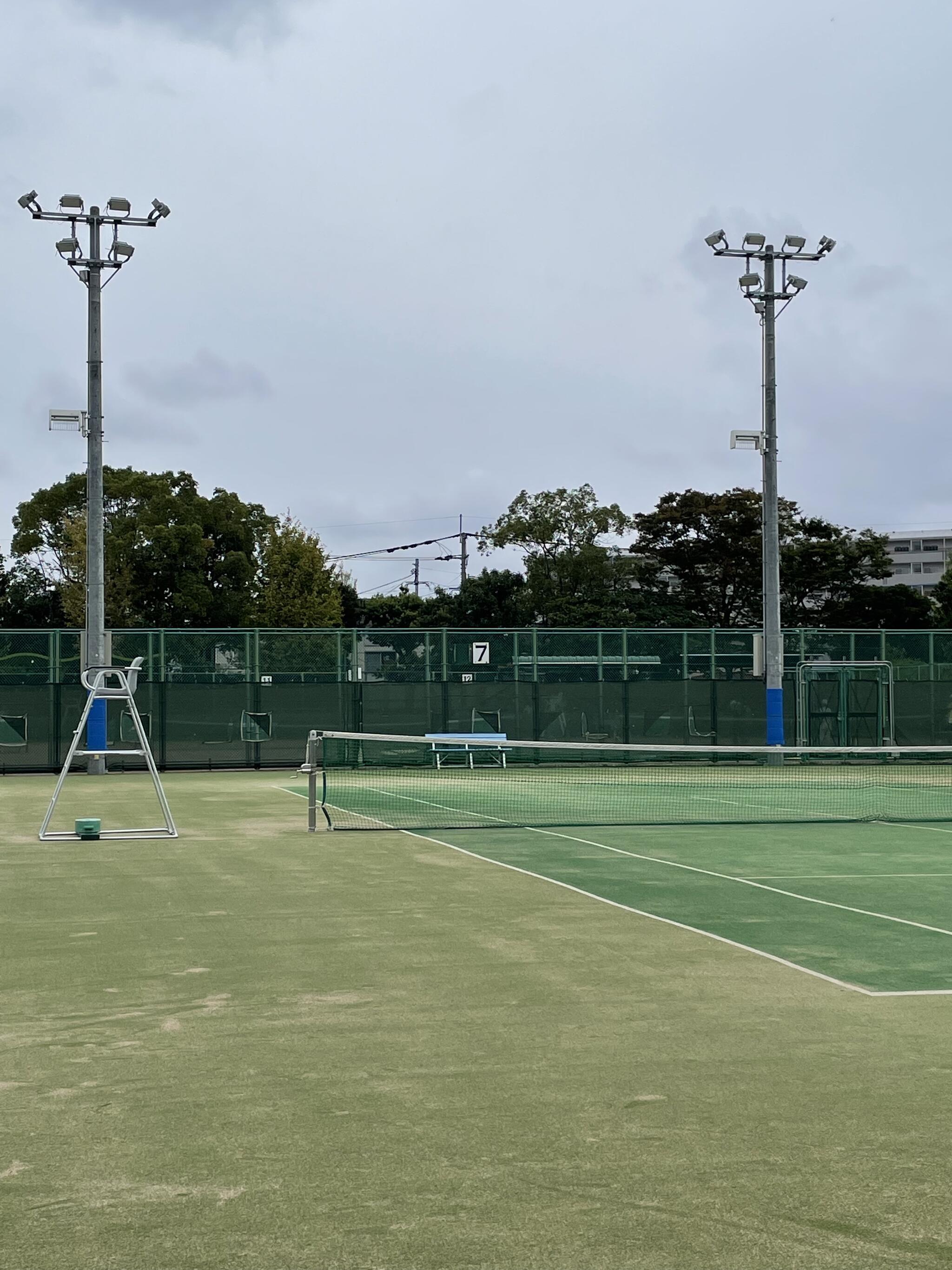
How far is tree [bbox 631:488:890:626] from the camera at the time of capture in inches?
2165

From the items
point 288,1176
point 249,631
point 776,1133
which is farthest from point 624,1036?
point 249,631

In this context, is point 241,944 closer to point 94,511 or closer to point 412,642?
point 94,511

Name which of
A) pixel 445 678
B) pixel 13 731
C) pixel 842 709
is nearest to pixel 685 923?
pixel 13 731

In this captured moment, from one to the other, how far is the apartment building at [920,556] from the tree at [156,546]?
88874 millimetres

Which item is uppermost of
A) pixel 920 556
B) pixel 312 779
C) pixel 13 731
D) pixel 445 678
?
pixel 920 556

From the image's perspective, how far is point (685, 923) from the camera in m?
9.04

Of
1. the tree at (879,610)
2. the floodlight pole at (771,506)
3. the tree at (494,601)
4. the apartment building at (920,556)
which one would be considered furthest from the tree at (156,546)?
the apartment building at (920,556)

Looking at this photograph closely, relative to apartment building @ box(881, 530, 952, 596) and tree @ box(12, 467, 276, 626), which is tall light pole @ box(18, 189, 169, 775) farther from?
apartment building @ box(881, 530, 952, 596)

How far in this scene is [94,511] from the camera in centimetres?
2506

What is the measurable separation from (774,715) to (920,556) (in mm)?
114023

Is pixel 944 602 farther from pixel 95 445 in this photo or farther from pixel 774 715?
pixel 95 445

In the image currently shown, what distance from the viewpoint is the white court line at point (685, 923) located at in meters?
7.02

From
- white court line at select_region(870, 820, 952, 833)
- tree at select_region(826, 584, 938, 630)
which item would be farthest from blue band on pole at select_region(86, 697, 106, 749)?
tree at select_region(826, 584, 938, 630)

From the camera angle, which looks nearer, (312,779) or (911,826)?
(312,779)
